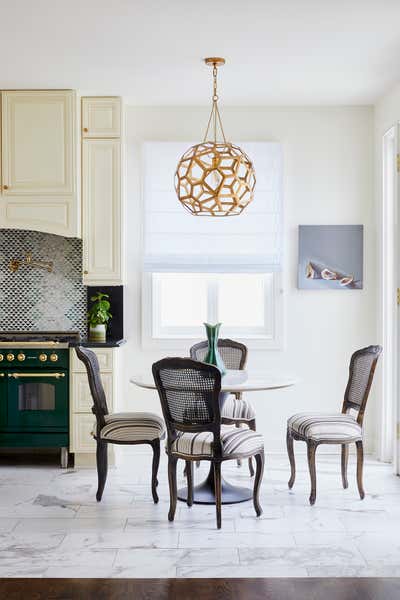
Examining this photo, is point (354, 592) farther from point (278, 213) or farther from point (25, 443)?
point (278, 213)

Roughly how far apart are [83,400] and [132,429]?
3.27 feet

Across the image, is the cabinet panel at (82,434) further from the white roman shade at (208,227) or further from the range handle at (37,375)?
the white roman shade at (208,227)

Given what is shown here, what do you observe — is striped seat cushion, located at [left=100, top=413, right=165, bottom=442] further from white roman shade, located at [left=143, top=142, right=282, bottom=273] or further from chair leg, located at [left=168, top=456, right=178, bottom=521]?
white roman shade, located at [left=143, top=142, right=282, bottom=273]

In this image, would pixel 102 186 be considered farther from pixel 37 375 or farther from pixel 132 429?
pixel 132 429

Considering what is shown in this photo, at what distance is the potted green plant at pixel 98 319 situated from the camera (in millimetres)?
5832

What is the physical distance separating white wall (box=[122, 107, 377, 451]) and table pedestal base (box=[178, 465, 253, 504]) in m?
1.27

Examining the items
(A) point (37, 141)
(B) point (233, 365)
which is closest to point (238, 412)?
(B) point (233, 365)

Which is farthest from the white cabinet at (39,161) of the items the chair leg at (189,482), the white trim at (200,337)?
the chair leg at (189,482)

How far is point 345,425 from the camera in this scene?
4734 mm

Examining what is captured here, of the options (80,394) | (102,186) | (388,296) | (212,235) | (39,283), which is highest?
(102,186)

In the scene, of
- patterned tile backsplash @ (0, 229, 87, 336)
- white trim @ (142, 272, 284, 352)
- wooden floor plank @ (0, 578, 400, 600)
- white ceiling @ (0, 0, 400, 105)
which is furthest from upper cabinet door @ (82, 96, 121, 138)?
wooden floor plank @ (0, 578, 400, 600)

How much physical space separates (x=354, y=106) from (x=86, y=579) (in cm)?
412

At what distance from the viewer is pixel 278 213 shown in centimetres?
608

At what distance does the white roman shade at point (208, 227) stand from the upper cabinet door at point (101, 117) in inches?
14.6
